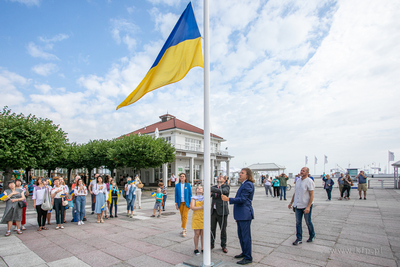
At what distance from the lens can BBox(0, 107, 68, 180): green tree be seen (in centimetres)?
1744

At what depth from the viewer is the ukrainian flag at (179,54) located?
520cm

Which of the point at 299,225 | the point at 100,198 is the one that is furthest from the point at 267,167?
the point at 299,225

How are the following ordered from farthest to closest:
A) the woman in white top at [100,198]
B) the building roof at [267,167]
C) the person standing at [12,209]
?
the building roof at [267,167] → the woman in white top at [100,198] → the person standing at [12,209]

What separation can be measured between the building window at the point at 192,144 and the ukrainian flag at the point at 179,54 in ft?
115

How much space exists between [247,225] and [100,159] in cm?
3239

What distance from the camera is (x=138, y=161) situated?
89.7ft

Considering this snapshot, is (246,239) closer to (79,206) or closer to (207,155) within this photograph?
(207,155)

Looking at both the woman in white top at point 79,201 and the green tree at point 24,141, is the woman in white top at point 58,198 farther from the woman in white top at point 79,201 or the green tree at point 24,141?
the green tree at point 24,141

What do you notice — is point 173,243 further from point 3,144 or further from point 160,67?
point 3,144

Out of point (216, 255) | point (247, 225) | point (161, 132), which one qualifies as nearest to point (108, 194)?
point (216, 255)

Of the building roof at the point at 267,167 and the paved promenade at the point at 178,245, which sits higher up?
the building roof at the point at 267,167

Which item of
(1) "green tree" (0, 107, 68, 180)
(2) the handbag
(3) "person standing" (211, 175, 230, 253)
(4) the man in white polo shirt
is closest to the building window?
(1) "green tree" (0, 107, 68, 180)

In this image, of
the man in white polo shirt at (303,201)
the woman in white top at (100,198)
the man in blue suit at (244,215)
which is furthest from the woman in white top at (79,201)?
the man in white polo shirt at (303,201)

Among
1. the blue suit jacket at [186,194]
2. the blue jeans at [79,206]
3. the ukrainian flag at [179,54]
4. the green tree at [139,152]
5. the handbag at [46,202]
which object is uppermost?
the ukrainian flag at [179,54]
